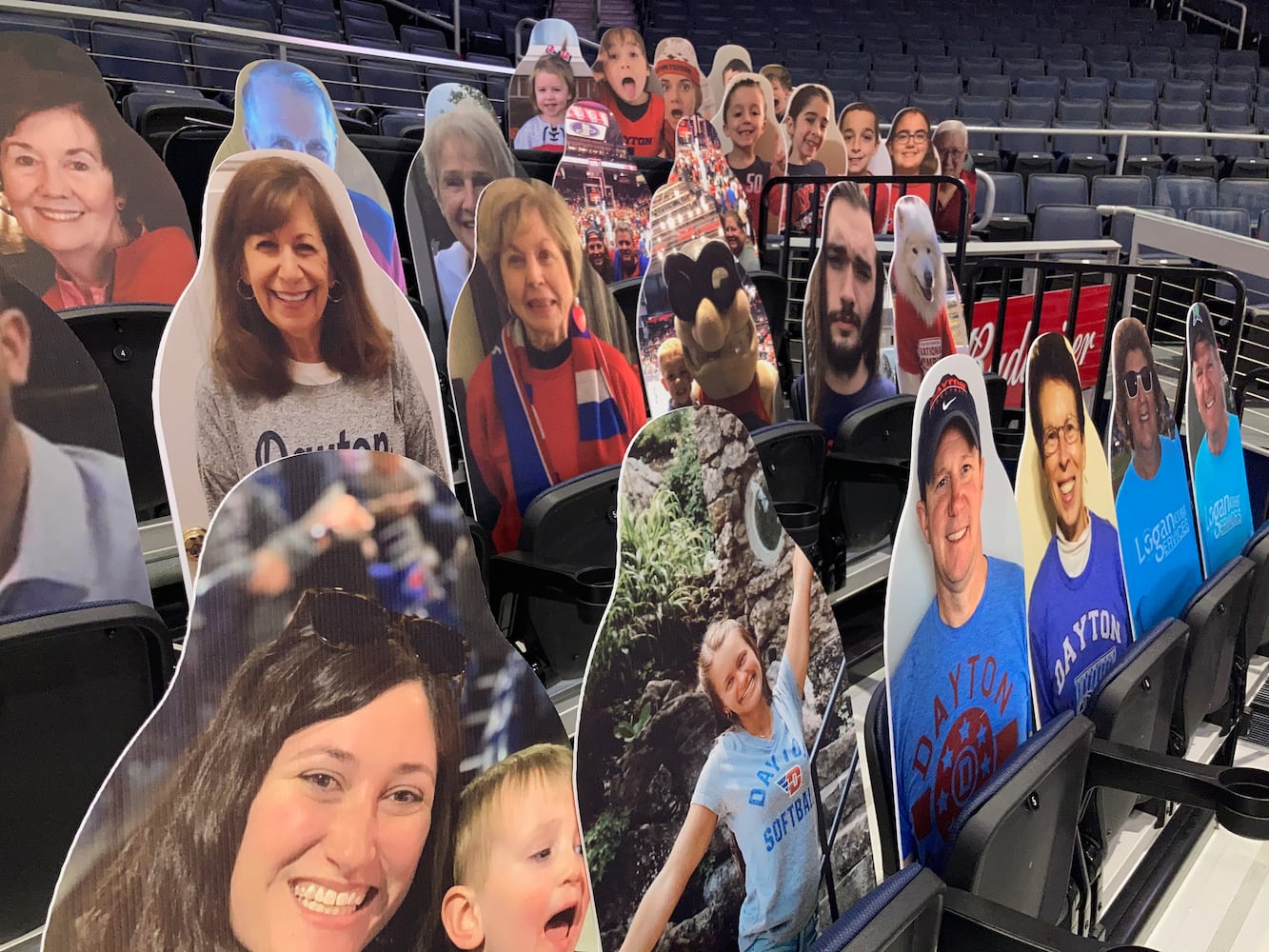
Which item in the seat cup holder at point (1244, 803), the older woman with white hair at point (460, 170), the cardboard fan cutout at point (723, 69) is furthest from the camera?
the cardboard fan cutout at point (723, 69)

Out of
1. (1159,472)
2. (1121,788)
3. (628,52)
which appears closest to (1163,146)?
(628,52)

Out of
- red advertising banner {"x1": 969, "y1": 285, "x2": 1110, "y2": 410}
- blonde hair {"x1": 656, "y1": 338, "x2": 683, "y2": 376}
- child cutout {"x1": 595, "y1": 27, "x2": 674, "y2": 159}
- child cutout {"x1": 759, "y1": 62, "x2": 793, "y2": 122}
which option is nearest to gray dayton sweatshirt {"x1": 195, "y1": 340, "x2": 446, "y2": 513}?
blonde hair {"x1": 656, "y1": 338, "x2": 683, "y2": 376}

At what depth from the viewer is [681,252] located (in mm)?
1357

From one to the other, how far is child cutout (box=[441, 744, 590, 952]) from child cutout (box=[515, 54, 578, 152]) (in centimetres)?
200

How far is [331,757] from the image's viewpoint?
476 mm

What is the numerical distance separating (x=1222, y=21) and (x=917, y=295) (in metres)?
10.1

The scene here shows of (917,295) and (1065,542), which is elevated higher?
(917,295)

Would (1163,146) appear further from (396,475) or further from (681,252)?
(396,475)

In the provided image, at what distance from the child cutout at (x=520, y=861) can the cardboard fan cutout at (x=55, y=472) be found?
13.4 inches

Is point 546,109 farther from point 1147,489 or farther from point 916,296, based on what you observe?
point 1147,489

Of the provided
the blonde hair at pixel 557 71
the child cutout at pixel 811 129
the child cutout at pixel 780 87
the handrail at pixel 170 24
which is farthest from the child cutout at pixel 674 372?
the child cutout at pixel 780 87

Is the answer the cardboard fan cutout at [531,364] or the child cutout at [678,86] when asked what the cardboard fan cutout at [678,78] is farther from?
the cardboard fan cutout at [531,364]

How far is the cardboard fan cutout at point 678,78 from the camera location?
3.22m

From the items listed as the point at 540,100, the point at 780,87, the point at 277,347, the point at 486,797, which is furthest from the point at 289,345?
the point at 780,87
